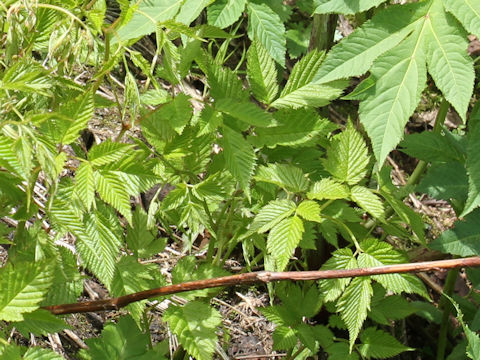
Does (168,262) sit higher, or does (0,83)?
(0,83)

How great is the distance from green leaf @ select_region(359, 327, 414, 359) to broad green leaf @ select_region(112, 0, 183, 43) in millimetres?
1163

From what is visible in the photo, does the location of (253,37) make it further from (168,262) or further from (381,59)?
(168,262)

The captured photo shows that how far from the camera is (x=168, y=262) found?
2.49 metres

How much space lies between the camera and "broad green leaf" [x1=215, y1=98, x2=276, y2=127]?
1.55 m

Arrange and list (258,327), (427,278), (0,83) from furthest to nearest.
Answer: (427,278) < (258,327) < (0,83)

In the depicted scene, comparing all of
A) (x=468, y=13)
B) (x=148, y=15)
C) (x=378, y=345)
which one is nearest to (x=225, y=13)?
(x=148, y=15)

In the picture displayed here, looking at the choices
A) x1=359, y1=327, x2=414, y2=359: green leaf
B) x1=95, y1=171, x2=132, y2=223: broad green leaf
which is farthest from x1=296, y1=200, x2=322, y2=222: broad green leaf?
x1=359, y1=327, x2=414, y2=359: green leaf

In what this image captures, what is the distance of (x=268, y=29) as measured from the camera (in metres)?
1.69

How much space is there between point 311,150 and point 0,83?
3.28ft

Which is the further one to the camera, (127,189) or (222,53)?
(222,53)

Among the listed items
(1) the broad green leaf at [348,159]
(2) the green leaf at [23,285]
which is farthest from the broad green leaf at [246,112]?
(2) the green leaf at [23,285]

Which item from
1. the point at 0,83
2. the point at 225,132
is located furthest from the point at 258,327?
the point at 0,83

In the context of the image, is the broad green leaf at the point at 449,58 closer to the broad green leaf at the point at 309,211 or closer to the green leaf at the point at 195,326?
the broad green leaf at the point at 309,211

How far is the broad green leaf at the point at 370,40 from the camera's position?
5.01 ft
